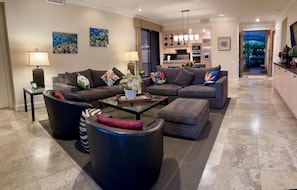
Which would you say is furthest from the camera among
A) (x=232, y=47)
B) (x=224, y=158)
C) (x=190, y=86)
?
(x=232, y=47)

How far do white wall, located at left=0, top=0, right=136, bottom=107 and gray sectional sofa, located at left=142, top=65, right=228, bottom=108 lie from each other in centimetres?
204

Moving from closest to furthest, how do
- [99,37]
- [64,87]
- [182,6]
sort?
[64,87] → [99,37] → [182,6]

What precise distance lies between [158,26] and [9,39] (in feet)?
22.2

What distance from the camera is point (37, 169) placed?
2582 millimetres

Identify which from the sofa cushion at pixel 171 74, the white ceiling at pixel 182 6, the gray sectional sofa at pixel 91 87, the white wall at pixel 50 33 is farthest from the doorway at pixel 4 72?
the sofa cushion at pixel 171 74

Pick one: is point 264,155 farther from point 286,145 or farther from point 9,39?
point 9,39

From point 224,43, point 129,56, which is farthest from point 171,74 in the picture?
point 224,43

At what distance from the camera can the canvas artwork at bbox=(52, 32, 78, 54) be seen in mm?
5752

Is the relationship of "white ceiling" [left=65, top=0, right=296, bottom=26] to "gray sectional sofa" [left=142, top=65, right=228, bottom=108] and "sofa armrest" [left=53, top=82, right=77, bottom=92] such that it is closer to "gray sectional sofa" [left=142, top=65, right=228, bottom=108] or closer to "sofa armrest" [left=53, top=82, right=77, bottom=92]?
"gray sectional sofa" [left=142, top=65, right=228, bottom=108]

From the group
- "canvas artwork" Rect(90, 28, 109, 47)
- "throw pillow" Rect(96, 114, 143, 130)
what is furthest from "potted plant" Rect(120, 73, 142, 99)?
"canvas artwork" Rect(90, 28, 109, 47)

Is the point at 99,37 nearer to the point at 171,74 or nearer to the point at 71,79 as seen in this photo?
the point at 71,79

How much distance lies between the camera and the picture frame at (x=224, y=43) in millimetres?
9695

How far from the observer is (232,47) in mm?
9703

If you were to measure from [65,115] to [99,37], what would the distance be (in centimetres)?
421
